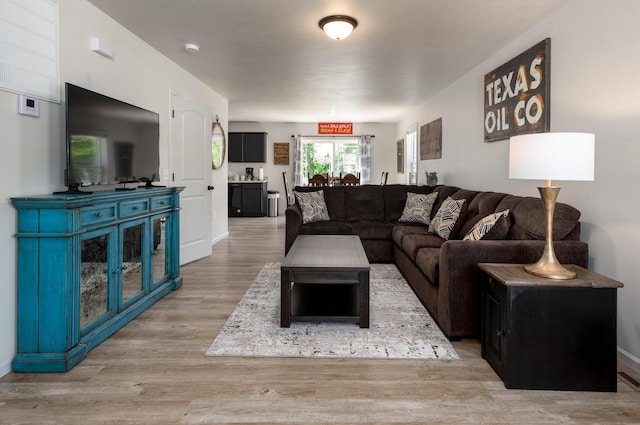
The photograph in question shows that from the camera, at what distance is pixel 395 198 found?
5.82 metres

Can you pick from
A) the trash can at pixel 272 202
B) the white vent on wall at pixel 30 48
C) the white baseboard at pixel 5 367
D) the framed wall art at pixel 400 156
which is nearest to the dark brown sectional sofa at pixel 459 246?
the white baseboard at pixel 5 367

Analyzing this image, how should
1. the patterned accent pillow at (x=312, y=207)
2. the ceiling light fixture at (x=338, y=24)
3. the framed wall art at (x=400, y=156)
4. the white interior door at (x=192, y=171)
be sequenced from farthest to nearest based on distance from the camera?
the framed wall art at (x=400, y=156), the patterned accent pillow at (x=312, y=207), the white interior door at (x=192, y=171), the ceiling light fixture at (x=338, y=24)

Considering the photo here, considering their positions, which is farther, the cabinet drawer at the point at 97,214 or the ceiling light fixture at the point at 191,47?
the ceiling light fixture at the point at 191,47

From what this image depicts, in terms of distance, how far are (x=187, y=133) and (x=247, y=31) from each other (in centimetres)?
184

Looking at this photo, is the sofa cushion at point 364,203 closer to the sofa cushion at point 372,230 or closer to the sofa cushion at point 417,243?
the sofa cushion at point 372,230

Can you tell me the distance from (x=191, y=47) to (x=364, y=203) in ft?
9.65

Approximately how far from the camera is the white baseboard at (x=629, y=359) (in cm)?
237

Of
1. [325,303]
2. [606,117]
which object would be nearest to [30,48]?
[325,303]

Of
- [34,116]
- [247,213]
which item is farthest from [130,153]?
[247,213]

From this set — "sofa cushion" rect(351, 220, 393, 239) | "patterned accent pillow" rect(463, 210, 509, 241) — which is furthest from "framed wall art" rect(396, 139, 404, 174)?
"patterned accent pillow" rect(463, 210, 509, 241)

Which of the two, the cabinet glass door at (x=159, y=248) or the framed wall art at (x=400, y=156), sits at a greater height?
the framed wall art at (x=400, y=156)

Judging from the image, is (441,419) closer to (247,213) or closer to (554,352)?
(554,352)

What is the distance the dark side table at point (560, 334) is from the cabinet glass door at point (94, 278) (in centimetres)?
237

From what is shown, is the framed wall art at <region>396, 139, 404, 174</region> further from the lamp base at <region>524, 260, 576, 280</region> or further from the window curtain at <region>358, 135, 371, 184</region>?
the lamp base at <region>524, 260, 576, 280</region>
